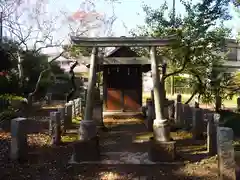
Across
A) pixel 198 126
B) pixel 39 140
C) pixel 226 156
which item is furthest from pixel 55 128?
pixel 226 156

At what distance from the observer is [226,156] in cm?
599

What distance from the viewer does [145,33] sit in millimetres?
15406

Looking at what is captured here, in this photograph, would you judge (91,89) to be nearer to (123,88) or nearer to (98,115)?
(98,115)

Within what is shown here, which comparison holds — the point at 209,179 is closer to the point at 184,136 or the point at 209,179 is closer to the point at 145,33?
the point at 184,136

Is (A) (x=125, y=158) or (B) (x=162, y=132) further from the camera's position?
(A) (x=125, y=158)

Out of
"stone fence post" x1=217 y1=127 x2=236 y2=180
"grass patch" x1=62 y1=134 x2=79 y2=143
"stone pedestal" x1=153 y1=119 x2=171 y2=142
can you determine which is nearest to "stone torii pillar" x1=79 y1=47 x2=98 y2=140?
"stone pedestal" x1=153 y1=119 x2=171 y2=142

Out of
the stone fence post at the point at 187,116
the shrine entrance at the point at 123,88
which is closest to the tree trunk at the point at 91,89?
the stone fence post at the point at 187,116

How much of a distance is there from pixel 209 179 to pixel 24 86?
18.0 metres

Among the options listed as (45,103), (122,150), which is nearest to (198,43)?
(122,150)

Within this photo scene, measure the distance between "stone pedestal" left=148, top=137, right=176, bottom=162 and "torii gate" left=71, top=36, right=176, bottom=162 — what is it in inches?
24.9

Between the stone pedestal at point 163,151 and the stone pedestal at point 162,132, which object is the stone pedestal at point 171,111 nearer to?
the stone pedestal at point 162,132

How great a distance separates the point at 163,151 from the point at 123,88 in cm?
932

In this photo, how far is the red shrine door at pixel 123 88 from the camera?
16.6 meters

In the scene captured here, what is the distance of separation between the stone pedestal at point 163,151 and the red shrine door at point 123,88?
9.00 meters
